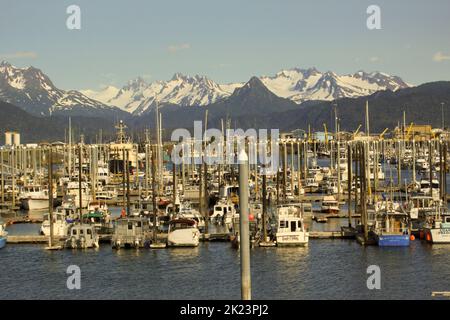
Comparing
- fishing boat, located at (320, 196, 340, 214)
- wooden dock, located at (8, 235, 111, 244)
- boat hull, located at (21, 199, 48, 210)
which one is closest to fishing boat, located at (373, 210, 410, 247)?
wooden dock, located at (8, 235, 111, 244)

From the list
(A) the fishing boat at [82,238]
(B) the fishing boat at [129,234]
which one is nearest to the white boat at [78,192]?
(A) the fishing boat at [82,238]

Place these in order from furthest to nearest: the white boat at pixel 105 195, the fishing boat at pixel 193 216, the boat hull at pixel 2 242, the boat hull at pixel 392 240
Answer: the white boat at pixel 105 195, the fishing boat at pixel 193 216, the boat hull at pixel 2 242, the boat hull at pixel 392 240

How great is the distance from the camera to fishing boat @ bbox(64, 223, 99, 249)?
3994 cm

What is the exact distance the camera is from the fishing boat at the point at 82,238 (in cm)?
3994

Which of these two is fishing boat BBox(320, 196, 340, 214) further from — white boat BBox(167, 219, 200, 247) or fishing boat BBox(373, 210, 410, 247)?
white boat BBox(167, 219, 200, 247)

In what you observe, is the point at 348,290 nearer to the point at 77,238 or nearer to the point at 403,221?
the point at 403,221

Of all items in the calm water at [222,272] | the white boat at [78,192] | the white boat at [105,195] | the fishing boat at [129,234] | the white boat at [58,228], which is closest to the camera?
the calm water at [222,272]

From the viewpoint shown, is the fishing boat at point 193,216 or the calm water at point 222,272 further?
the fishing boat at point 193,216

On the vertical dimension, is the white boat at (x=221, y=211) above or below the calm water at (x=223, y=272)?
above

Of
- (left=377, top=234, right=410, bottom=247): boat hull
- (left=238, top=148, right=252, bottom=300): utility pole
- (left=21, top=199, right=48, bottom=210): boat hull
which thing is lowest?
(left=377, top=234, right=410, bottom=247): boat hull

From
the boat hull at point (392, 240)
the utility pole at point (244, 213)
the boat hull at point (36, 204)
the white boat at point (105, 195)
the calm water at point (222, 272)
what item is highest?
the utility pole at point (244, 213)

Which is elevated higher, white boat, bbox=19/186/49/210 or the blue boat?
white boat, bbox=19/186/49/210

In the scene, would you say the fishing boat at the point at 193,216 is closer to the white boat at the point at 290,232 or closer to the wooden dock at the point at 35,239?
the wooden dock at the point at 35,239
